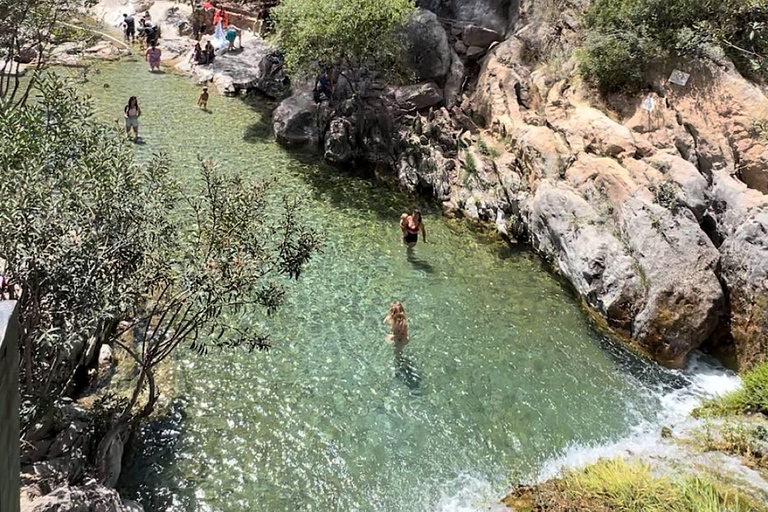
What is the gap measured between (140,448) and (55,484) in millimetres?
2065

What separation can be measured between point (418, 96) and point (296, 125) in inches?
226

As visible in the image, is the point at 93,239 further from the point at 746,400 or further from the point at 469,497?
the point at 746,400

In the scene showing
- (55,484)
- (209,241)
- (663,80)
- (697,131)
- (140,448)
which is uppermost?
(663,80)

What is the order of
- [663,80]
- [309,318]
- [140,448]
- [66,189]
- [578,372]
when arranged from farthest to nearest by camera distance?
1. [663,80]
2. [309,318]
3. [578,372]
4. [140,448]
5. [66,189]

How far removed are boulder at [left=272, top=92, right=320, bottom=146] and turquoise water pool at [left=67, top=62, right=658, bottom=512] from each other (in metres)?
7.61

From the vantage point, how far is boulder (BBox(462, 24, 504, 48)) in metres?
28.4

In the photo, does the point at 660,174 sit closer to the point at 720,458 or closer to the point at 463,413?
the point at 720,458

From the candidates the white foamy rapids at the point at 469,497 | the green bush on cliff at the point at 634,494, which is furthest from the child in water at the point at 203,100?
the green bush on cliff at the point at 634,494

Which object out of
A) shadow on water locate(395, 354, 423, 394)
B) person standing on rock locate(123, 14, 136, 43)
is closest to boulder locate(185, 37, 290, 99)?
person standing on rock locate(123, 14, 136, 43)

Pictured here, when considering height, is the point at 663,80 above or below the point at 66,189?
above

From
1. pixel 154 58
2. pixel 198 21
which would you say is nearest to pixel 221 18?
pixel 198 21

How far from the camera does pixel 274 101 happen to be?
31438mm

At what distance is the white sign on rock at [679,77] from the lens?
1895cm

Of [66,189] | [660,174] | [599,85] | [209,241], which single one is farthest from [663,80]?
[66,189]
